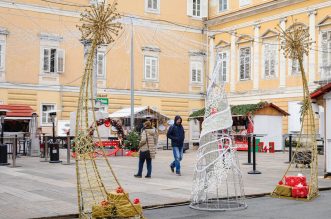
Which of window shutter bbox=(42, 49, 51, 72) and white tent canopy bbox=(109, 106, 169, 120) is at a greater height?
window shutter bbox=(42, 49, 51, 72)

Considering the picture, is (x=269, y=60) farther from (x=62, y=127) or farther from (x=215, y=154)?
(x=215, y=154)

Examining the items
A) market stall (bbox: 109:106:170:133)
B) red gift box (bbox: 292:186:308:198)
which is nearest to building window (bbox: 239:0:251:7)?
market stall (bbox: 109:106:170:133)

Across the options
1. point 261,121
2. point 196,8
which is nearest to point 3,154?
point 261,121

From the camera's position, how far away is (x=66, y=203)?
10680 mm

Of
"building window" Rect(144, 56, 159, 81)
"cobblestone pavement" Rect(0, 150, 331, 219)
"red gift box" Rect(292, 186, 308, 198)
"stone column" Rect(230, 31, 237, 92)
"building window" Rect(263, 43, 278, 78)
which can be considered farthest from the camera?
"stone column" Rect(230, 31, 237, 92)

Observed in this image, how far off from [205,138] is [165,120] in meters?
25.8

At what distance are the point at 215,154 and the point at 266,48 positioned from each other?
90.3 feet

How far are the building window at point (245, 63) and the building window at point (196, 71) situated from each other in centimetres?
384

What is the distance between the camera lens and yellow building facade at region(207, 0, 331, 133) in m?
33.2

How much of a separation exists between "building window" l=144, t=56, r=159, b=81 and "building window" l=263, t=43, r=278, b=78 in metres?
8.14

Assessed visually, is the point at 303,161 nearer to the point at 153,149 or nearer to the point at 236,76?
the point at 153,149

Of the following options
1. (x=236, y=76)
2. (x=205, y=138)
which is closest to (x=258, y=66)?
(x=236, y=76)

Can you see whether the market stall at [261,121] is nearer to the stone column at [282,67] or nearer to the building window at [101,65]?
the stone column at [282,67]

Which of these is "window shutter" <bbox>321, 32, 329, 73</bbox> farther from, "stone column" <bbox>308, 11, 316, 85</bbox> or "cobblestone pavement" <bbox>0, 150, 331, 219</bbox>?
"cobblestone pavement" <bbox>0, 150, 331, 219</bbox>
